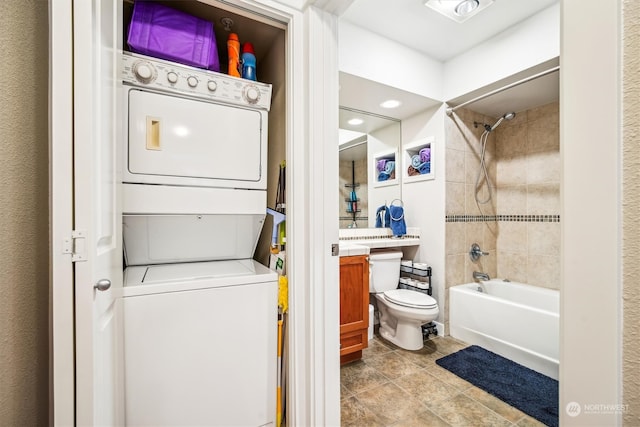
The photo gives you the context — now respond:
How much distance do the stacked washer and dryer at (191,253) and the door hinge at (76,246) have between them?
39 centimetres

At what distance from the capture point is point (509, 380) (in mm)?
1884

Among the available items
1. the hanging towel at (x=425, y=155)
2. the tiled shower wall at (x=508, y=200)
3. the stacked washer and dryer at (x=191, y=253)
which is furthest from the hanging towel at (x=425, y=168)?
the stacked washer and dryer at (x=191, y=253)

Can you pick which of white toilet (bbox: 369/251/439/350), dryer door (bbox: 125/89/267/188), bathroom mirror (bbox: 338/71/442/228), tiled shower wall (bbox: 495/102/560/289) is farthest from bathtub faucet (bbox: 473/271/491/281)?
dryer door (bbox: 125/89/267/188)

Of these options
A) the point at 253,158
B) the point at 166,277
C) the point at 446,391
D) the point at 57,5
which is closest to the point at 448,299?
the point at 446,391

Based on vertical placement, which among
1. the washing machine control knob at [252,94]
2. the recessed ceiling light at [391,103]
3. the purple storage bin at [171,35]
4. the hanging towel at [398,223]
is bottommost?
the hanging towel at [398,223]

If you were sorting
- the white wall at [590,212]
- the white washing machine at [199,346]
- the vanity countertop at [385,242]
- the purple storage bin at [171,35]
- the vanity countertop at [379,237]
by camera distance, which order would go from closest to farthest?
the white wall at [590,212], the white washing machine at [199,346], the purple storage bin at [171,35], the vanity countertop at [385,242], the vanity countertop at [379,237]

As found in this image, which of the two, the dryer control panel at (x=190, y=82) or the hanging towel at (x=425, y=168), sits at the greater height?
the dryer control panel at (x=190, y=82)

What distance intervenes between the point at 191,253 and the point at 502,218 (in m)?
3.09

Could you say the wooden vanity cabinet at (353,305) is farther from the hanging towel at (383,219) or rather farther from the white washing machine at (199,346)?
the hanging towel at (383,219)

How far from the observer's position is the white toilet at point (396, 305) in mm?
2172

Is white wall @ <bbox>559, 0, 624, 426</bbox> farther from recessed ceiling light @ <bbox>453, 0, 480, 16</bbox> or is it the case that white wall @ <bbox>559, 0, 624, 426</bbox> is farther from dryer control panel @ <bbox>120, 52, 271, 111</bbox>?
recessed ceiling light @ <bbox>453, 0, 480, 16</bbox>

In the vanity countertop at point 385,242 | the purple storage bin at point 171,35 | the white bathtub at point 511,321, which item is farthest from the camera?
the vanity countertop at point 385,242

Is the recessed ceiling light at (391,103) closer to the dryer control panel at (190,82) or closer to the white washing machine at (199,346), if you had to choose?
the dryer control panel at (190,82)

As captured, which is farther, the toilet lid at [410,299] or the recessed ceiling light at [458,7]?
the toilet lid at [410,299]
